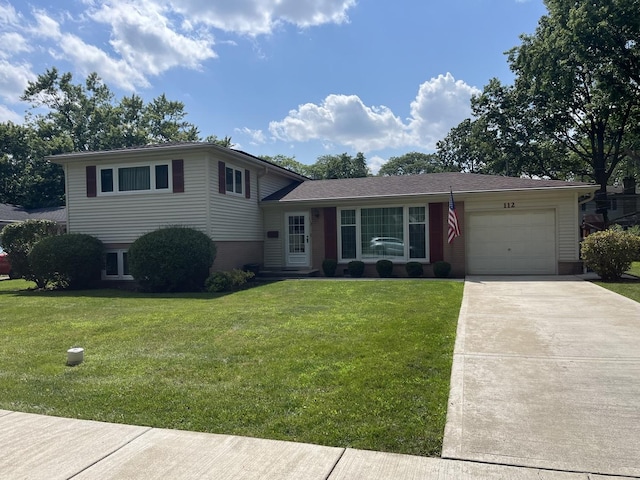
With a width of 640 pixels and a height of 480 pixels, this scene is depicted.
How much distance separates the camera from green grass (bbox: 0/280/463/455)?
362 cm

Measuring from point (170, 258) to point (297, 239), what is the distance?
5.69 meters

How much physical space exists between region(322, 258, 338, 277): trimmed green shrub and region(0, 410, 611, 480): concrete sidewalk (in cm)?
1227

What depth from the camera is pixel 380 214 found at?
1576 centimetres

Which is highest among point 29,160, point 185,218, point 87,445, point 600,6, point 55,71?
point 55,71

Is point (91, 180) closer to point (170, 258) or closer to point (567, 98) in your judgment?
point (170, 258)

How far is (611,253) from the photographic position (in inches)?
478

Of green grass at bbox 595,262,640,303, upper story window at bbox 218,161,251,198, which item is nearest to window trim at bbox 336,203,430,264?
upper story window at bbox 218,161,251,198

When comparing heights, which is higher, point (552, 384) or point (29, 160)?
point (29, 160)

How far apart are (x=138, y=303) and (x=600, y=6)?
71.5 ft

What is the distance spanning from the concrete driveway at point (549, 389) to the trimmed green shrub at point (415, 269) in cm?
663

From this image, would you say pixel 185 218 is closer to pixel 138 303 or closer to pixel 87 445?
pixel 138 303

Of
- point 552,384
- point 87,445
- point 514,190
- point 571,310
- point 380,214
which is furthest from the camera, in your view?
point 380,214

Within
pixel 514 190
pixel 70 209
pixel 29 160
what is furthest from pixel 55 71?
pixel 514 190

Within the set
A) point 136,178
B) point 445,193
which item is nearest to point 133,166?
point 136,178
